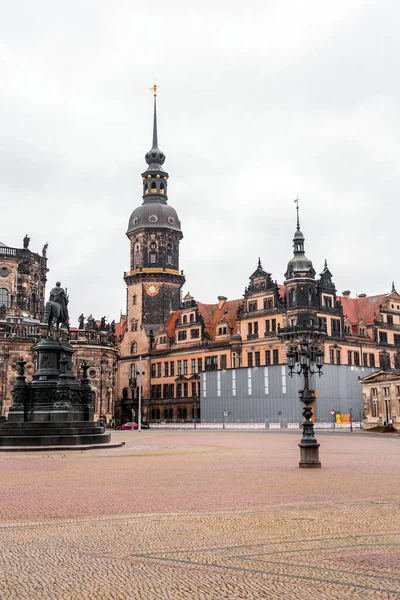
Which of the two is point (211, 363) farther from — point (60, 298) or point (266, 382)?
point (60, 298)

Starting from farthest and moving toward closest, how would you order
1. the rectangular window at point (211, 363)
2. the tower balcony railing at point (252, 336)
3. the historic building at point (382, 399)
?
the rectangular window at point (211, 363) → the tower balcony railing at point (252, 336) → the historic building at point (382, 399)

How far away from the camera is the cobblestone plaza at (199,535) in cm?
630

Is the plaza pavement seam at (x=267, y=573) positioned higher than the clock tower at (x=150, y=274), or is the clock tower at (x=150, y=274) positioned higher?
the clock tower at (x=150, y=274)

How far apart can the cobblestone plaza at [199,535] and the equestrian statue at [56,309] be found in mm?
15942

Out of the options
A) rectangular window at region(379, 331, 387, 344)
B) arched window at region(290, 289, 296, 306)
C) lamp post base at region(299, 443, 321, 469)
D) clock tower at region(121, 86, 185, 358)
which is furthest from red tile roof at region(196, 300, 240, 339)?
lamp post base at region(299, 443, 321, 469)

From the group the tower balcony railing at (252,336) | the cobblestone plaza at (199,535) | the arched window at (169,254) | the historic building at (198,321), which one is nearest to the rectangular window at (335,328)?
the historic building at (198,321)

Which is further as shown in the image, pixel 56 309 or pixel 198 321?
pixel 198 321

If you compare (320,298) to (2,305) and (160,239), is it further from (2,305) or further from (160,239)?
(2,305)

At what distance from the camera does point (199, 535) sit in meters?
8.86

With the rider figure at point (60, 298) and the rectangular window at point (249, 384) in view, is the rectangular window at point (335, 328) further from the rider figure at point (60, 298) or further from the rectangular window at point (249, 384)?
the rider figure at point (60, 298)

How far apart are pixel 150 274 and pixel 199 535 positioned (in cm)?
8560

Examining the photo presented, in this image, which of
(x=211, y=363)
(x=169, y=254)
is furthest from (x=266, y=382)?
(x=169, y=254)

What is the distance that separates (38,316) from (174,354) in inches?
756

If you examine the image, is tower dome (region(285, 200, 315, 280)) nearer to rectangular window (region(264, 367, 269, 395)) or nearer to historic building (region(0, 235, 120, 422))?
rectangular window (region(264, 367, 269, 395))
